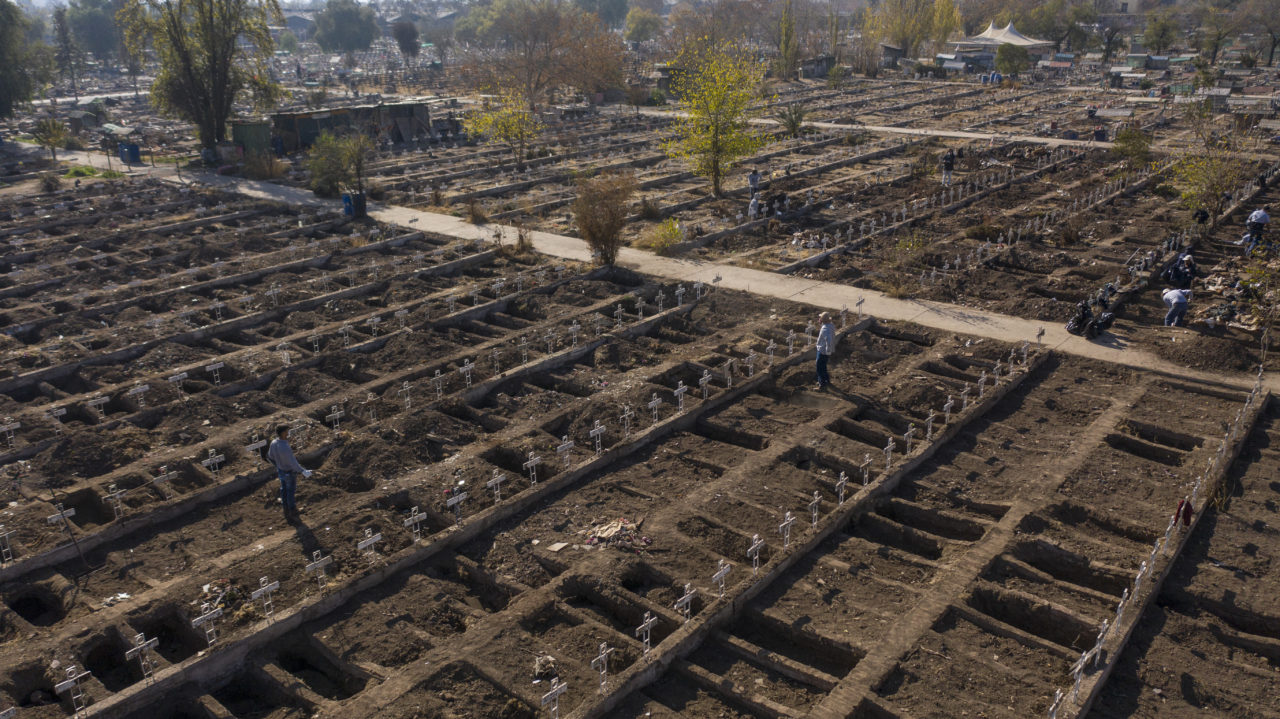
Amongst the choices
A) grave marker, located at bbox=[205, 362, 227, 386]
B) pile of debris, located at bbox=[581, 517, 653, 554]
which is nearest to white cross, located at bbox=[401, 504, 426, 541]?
pile of debris, located at bbox=[581, 517, 653, 554]

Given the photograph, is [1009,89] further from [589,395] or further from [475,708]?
[475,708]

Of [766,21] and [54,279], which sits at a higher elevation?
[766,21]

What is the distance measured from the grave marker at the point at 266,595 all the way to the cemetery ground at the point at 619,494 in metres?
0.03

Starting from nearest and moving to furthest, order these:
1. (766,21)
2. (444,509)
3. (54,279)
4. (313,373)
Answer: (444,509), (313,373), (54,279), (766,21)

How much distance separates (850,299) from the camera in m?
19.8

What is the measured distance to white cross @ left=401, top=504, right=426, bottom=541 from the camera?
11000 millimetres

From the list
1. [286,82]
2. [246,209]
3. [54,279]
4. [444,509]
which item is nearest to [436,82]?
[286,82]

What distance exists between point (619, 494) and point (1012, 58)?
2695 inches

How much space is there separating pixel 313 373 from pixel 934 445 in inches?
415

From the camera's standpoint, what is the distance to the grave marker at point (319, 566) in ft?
32.9

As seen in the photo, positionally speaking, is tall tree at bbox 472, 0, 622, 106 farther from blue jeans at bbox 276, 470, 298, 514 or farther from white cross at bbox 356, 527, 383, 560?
white cross at bbox 356, 527, 383, 560

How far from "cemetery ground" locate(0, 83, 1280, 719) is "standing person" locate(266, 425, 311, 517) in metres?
0.35

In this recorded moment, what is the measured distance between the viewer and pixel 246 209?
30.0m

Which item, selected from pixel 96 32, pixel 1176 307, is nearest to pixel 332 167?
pixel 1176 307
